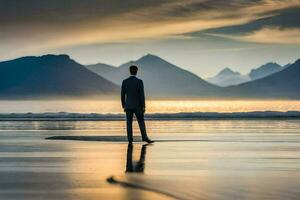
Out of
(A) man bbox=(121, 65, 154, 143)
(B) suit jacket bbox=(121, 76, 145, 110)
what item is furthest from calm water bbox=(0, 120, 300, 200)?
(B) suit jacket bbox=(121, 76, 145, 110)

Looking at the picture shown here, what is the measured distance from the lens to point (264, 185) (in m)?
10.3

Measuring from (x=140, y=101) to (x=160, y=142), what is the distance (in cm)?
130

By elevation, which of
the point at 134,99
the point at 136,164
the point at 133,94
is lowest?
the point at 136,164

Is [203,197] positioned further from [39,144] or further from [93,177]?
[39,144]

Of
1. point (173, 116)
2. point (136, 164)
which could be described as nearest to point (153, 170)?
point (136, 164)

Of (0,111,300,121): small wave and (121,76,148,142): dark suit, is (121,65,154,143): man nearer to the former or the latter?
(121,76,148,142): dark suit

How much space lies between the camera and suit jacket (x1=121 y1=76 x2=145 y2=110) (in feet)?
66.6

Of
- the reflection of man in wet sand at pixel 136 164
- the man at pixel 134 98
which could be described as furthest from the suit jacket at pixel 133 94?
the reflection of man in wet sand at pixel 136 164

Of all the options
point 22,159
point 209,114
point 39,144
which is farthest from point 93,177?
point 209,114

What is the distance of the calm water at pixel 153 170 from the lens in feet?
31.6

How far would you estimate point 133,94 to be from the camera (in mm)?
20328

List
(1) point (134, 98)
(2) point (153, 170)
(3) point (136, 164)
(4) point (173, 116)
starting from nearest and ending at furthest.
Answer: (2) point (153, 170) → (3) point (136, 164) → (1) point (134, 98) → (4) point (173, 116)

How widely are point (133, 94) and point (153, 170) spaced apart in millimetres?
7913

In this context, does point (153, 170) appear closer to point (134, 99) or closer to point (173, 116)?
point (134, 99)
